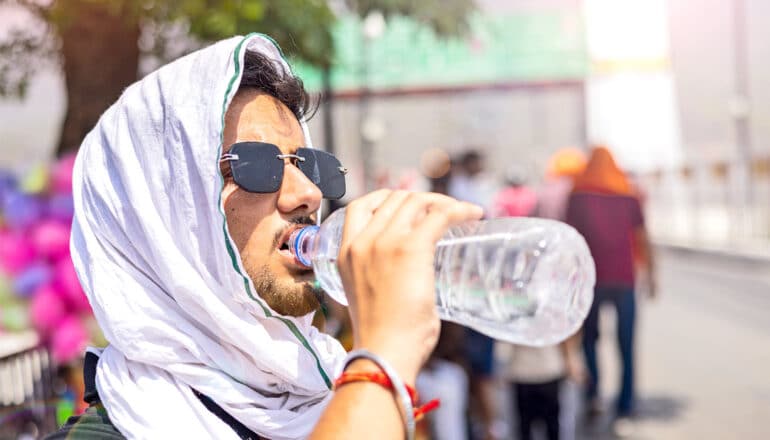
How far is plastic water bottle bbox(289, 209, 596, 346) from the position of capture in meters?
1.61

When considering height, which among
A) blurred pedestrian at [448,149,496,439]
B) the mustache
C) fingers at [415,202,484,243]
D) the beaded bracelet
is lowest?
blurred pedestrian at [448,149,496,439]

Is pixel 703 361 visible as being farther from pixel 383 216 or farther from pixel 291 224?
pixel 383 216

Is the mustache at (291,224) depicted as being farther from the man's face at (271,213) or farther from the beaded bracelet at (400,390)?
A: the beaded bracelet at (400,390)

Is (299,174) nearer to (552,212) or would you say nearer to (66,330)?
(66,330)

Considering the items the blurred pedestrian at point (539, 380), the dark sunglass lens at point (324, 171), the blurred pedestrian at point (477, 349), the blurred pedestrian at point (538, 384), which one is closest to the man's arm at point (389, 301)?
the dark sunglass lens at point (324, 171)

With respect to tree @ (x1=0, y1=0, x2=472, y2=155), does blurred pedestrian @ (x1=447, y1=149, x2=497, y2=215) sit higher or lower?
lower

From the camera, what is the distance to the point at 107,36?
5164mm

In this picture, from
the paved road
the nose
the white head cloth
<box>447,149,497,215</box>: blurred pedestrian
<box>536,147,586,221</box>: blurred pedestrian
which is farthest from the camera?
<box>536,147,586,221</box>: blurred pedestrian

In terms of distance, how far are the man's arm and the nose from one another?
20.2 inches

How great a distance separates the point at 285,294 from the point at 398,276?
50 centimetres

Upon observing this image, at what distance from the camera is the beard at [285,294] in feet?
5.27

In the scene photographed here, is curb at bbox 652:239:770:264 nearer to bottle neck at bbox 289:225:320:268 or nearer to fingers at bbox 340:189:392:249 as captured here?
bottle neck at bbox 289:225:320:268

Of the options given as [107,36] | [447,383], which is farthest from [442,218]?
[107,36]

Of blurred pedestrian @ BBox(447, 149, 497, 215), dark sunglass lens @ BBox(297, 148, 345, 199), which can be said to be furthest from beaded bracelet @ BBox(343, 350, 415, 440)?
blurred pedestrian @ BBox(447, 149, 497, 215)
